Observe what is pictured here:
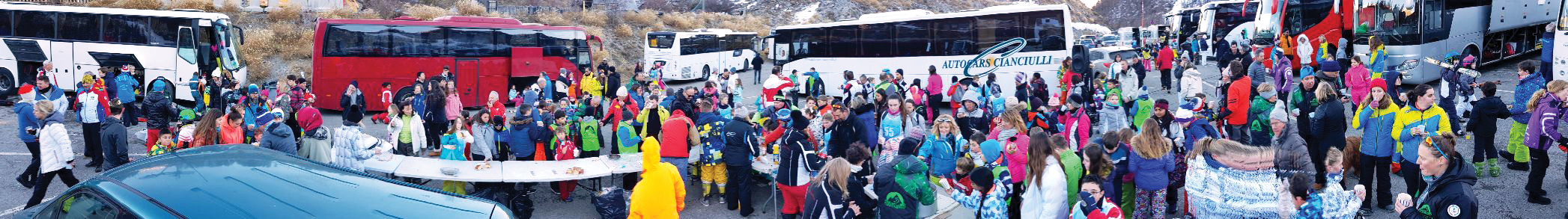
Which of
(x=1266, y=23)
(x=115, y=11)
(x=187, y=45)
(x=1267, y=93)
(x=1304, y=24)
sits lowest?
(x=1267, y=93)

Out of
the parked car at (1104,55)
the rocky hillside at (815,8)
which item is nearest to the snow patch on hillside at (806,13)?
the rocky hillside at (815,8)

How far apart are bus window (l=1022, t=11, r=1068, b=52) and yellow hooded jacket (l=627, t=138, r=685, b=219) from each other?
10375 millimetres

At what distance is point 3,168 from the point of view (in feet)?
37.6

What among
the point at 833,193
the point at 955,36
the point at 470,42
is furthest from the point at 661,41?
the point at 833,193

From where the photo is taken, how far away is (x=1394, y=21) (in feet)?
54.3

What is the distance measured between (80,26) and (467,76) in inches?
258

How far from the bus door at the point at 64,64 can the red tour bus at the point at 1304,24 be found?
2078 cm

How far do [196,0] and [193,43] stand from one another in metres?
18.6

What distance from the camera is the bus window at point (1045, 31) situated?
1622 centimetres

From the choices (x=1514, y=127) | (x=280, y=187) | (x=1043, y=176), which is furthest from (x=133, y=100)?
(x=1514, y=127)

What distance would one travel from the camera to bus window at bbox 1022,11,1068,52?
639 inches

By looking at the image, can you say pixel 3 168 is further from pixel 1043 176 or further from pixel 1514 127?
pixel 1514 127

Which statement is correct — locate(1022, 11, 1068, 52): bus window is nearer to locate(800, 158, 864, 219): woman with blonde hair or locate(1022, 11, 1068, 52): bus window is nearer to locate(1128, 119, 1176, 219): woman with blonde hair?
locate(1128, 119, 1176, 219): woman with blonde hair

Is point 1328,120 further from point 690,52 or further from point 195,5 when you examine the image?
point 195,5
